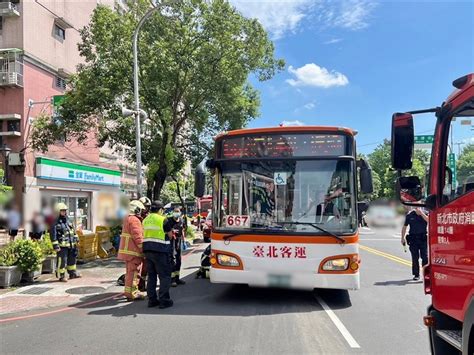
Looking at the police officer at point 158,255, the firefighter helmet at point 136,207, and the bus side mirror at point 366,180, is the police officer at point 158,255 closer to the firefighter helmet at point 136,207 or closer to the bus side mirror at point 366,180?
the firefighter helmet at point 136,207

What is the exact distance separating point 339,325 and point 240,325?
1.37 m

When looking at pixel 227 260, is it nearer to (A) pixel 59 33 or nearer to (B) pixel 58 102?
(B) pixel 58 102

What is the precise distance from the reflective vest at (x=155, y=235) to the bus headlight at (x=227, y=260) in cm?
88

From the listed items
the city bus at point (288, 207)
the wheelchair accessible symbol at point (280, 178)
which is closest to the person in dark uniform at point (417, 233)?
the city bus at point (288, 207)

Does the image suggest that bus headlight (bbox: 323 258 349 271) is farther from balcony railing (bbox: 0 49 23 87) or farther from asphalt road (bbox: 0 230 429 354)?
balcony railing (bbox: 0 49 23 87)

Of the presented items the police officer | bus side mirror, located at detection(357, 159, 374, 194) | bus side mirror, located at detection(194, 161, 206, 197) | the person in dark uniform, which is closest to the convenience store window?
the police officer

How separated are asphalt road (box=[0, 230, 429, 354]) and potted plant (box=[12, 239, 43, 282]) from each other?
85.0 inches

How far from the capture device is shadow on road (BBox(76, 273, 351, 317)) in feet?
23.0

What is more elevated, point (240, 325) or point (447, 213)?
point (447, 213)

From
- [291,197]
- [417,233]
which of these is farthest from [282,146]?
[417,233]

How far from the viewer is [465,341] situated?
3156 millimetres

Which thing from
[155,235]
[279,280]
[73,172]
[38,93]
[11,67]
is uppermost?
[11,67]

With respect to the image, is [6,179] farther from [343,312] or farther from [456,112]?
[456,112]

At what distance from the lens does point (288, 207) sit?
721 centimetres
